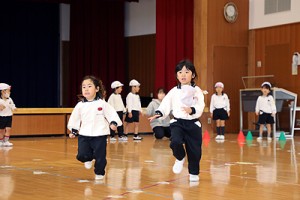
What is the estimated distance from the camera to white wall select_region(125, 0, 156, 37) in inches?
822

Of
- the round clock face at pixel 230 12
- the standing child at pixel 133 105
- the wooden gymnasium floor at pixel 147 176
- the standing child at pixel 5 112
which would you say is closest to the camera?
the wooden gymnasium floor at pixel 147 176

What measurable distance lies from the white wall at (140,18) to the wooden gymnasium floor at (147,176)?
10290 mm

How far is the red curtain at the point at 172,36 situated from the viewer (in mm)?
17609

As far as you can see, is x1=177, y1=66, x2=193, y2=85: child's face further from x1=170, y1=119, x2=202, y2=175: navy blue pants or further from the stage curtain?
the stage curtain

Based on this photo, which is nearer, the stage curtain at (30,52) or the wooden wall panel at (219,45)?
the wooden wall panel at (219,45)

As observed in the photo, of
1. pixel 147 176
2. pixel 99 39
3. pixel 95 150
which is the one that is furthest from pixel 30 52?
pixel 95 150

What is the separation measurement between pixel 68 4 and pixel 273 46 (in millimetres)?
9038

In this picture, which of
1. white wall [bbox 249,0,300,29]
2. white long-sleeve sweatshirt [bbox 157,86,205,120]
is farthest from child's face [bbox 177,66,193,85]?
white wall [bbox 249,0,300,29]

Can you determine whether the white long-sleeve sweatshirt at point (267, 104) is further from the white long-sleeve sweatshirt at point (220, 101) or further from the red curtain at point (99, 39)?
the red curtain at point (99, 39)

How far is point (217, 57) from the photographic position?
688 inches

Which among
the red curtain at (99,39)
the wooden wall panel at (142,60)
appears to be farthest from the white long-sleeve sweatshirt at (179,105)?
the red curtain at (99,39)

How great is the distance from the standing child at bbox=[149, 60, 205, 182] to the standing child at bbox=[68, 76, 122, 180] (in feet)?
2.00

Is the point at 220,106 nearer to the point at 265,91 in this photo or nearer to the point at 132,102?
the point at 265,91

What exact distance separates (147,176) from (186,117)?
91 centimetres
